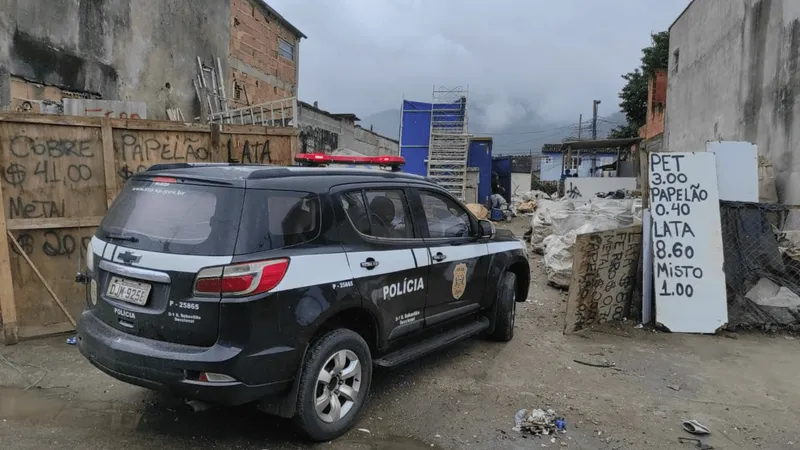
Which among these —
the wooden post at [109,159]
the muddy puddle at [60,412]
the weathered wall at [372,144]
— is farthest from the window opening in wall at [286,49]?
the muddy puddle at [60,412]

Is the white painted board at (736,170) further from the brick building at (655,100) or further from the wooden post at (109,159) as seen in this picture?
the brick building at (655,100)

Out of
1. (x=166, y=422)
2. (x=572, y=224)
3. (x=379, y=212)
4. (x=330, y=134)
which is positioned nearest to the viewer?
(x=166, y=422)

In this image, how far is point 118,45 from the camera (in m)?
12.3

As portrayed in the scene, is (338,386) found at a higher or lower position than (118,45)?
lower

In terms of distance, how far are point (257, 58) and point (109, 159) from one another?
14189 millimetres

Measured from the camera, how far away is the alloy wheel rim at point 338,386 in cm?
331

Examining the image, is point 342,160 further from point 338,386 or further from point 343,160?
point 338,386

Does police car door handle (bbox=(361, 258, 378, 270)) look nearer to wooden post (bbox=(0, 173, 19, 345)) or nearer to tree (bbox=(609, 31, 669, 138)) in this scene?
wooden post (bbox=(0, 173, 19, 345))

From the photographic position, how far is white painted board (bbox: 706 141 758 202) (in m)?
6.30

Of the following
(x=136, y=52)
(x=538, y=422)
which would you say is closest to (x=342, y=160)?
(x=538, y=422)

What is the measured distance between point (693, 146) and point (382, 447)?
14523mm

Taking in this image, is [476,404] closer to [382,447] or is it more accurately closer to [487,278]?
[382,447]

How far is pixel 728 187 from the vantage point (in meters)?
6.31

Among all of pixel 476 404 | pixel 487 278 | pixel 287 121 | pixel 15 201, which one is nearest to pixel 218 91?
pixel 287 121
